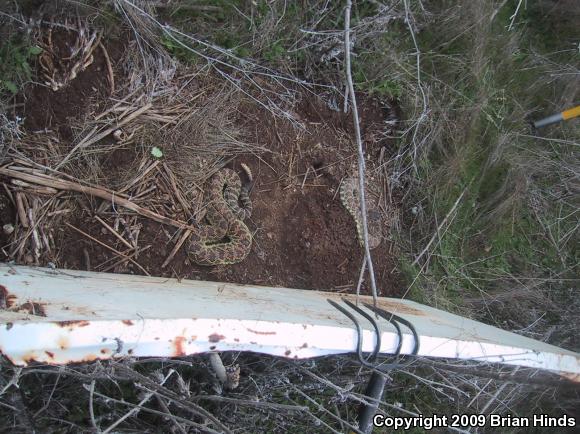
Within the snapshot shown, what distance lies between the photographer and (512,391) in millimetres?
3172

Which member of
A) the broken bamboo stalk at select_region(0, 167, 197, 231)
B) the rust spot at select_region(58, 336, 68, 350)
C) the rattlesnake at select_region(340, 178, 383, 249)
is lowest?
the rattlesnake at select_region(340, 178, 383, 249)

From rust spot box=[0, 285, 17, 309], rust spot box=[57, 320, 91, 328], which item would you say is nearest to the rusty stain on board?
rust spot box=[57, 320, 91, 328]

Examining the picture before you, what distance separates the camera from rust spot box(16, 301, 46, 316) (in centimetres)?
148

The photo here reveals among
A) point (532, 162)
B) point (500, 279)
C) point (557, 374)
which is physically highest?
point (532, 162)

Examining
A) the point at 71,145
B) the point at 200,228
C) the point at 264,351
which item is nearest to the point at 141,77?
the point at 71,145

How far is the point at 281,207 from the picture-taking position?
368 centimetres

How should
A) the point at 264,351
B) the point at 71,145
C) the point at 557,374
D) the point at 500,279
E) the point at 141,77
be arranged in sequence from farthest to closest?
the point at 500,279, the point at 141,77, the point at 71,145, the point at 557,374, the point at 264,351

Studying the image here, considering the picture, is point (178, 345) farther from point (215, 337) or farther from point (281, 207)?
point (281, 207)

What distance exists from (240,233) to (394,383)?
1441 millimetres

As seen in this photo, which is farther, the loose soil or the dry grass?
the loose soil

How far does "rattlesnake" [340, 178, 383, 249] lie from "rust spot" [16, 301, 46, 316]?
8.59 feet

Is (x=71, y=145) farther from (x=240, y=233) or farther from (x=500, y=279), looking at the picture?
(x=500, y=279)

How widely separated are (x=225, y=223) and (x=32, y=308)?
203 centimetres

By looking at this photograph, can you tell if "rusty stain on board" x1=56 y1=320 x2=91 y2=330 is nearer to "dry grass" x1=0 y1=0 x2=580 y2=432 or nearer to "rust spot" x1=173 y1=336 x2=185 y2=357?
"rust spot" x1=173 y1=336 x2=185 y2=357
